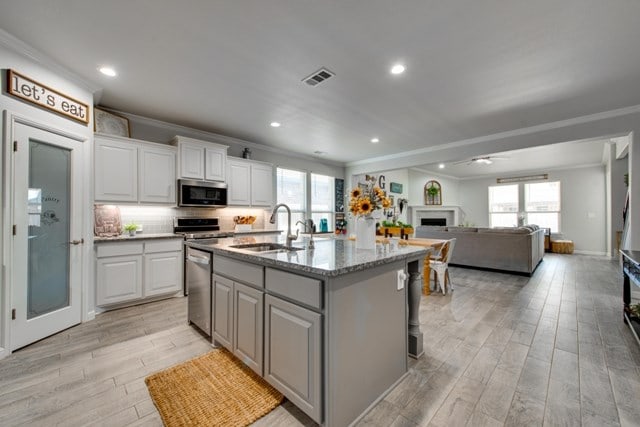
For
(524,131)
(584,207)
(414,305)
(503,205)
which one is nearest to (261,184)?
(414,305)

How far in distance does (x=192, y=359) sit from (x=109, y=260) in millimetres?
1944

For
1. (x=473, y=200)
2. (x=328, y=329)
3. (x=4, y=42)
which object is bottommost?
(x=328, y=329)

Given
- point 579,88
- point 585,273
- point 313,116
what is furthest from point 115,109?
point 585,273

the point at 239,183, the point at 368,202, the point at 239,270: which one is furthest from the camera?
the point at 239,183

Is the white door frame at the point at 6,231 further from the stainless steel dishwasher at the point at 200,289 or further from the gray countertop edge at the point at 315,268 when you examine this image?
the gray countertop edge at the point at 315,268

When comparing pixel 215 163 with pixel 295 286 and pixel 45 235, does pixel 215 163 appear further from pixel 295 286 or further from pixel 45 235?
pixel 295 286

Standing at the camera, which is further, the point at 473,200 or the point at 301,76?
the point at 473,200

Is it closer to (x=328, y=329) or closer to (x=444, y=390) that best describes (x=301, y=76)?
(x=328, y=329)

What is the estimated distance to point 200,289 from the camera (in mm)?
2609

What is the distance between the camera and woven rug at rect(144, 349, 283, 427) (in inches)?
62.0

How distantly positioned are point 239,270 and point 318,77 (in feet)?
6.90

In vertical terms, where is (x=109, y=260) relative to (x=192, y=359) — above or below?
above

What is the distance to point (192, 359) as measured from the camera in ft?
7.27

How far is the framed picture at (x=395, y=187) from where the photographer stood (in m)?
8.68
